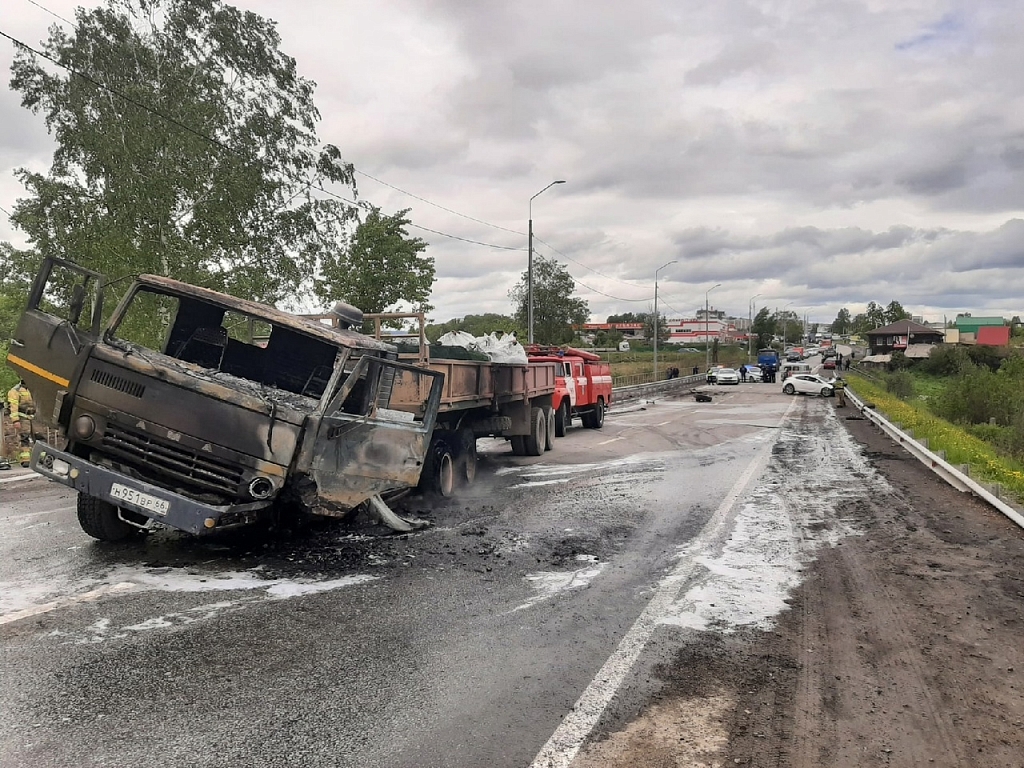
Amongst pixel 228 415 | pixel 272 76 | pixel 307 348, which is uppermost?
pixel 272 76

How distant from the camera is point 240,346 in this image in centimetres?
772

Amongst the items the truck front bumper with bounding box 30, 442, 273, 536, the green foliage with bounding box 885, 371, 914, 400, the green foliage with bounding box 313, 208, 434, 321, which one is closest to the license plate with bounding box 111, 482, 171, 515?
the truck front bumper with bounding box 30, 442, 273, 536

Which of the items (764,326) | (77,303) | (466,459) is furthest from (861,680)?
(764,326)

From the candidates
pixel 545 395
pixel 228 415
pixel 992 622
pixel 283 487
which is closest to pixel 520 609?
pixel 283 487

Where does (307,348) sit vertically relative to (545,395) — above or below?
above

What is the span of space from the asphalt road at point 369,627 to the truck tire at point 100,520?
13cm

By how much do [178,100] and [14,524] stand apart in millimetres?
19434

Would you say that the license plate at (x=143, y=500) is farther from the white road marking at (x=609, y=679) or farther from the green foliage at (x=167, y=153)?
the green foliage at (x=167, y=153)

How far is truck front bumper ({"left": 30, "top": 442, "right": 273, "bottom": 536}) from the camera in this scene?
18.4ft

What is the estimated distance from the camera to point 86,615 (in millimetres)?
4883

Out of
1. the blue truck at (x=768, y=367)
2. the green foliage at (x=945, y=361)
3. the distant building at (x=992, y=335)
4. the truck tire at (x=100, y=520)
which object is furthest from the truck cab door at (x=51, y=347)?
the distant building at (x=992, y=335)

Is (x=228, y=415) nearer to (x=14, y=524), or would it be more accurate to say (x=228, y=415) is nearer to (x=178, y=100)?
(x=14, y=524)

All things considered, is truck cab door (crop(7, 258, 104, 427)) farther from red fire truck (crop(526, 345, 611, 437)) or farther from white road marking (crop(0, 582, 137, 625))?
red fire truck (crop(526, 345, 611, 437))

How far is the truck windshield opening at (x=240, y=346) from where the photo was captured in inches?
272
